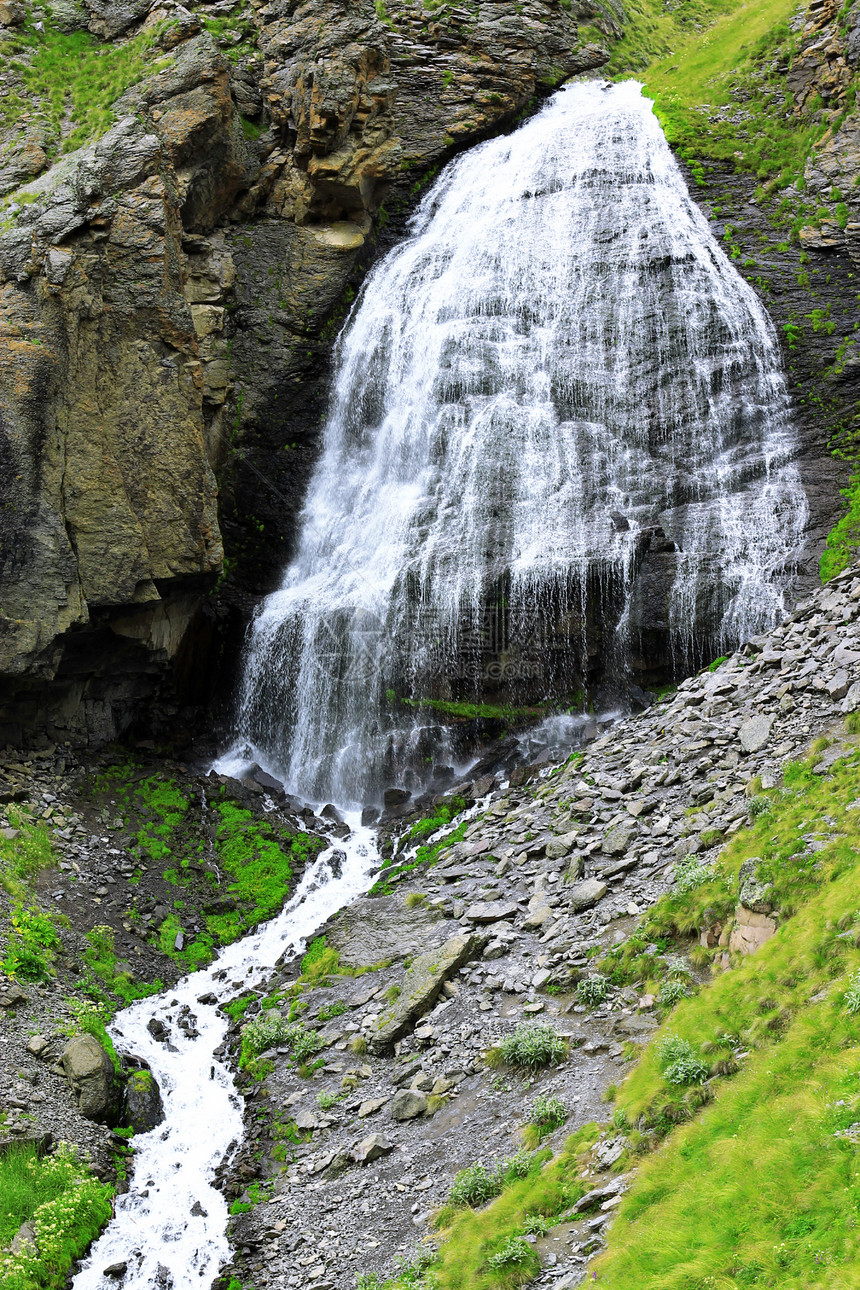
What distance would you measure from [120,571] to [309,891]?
29.6 ft

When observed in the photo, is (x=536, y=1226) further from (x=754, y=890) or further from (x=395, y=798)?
(x=395, y=798)

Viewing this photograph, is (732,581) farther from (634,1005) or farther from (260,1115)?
(260,1115)

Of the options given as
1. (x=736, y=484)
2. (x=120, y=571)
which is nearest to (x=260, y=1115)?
(x=120, y=571)

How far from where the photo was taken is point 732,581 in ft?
71.7

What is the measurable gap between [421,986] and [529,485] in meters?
14.7

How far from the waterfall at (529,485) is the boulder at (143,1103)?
31.5 feet

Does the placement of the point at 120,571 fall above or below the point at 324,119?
below

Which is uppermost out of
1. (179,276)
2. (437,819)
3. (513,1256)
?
(179,276)

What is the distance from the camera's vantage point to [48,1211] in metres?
11.9

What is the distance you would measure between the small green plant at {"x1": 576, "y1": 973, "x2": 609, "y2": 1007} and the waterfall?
11.3 metres

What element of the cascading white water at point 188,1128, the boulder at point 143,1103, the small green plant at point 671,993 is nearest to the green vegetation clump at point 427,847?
the cascading white water at point 188,1128

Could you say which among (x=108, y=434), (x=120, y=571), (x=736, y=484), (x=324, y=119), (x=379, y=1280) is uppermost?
(x=324, y=119)

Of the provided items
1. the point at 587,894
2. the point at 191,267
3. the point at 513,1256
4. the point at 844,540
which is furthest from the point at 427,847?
the point at 191,267

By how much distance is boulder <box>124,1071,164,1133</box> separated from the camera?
14.2 metres
